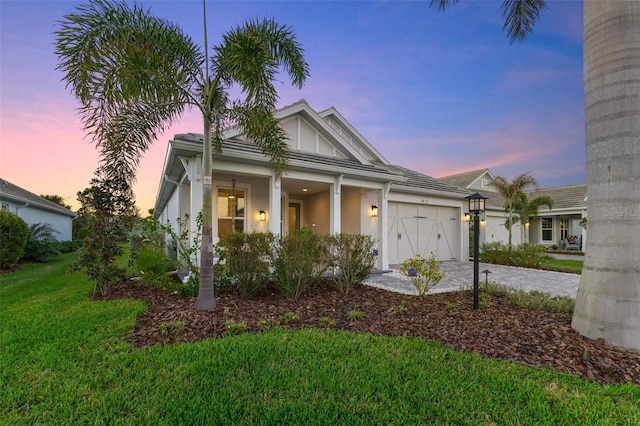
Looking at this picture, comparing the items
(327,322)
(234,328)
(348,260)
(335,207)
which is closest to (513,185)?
(335,207)

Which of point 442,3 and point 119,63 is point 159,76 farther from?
point 442,3

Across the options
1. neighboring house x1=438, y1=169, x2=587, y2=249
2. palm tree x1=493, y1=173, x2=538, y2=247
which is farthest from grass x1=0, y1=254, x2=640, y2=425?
neighboring house x1=438, y1=169, x2=587, y2=249

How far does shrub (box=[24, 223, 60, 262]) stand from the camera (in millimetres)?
13453

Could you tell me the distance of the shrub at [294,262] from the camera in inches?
232

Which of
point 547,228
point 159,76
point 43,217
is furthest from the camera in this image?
point 547,228

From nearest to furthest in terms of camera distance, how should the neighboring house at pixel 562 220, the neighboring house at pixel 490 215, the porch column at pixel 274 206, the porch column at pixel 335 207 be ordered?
the porch column at pixel 274 206
the porch column at pixel 335 207
the neighboring house at pixel 490 215
the neighboring house at pixel 562 220

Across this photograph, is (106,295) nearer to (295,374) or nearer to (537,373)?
(295,374)

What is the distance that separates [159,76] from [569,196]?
93.5ft

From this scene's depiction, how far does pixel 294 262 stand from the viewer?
5.87 m

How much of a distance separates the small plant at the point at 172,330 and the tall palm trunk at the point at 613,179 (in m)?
5.43

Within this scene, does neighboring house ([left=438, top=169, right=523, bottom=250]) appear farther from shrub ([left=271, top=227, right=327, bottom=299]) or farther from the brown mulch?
shrub ([left=271, top=227, right=327, bottom=299])

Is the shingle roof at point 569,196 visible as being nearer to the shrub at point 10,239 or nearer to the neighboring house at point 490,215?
the neighboring house at point 490,215

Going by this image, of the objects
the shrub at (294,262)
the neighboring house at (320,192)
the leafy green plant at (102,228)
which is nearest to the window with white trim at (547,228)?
the neighboring house at (320,192)

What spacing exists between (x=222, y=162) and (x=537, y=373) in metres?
7.08
